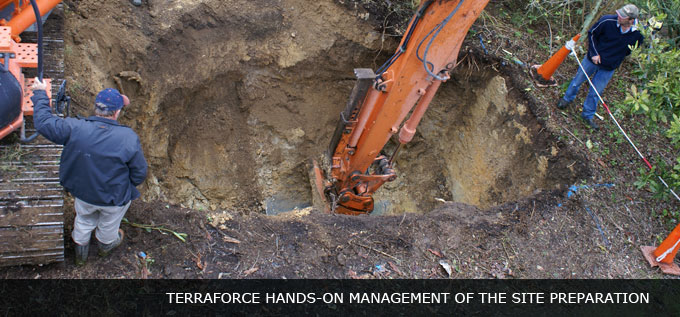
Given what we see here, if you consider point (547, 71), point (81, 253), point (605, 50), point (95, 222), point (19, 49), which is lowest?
point (81, 253)

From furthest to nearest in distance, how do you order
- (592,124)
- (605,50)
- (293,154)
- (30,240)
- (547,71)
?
(293,154), (547,71), (592,124), (605,50), (30,240)

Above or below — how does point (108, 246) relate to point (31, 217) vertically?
below

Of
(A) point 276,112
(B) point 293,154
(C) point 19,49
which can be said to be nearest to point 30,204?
(C) point 19,49

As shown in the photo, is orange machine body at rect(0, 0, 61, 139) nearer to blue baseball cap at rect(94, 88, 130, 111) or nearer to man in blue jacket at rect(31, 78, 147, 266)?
man in blue jacket at rect(31, 78, 147, 266)

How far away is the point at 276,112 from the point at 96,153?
4191mm

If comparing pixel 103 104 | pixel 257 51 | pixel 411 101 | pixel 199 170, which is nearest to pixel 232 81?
pixel 257 51

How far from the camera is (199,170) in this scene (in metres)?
6.71

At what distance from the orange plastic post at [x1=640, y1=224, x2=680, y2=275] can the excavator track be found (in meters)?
5.57

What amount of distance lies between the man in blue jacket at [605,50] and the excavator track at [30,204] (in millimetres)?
5895

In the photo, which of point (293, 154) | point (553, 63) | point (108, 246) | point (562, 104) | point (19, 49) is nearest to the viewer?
point (108, 246)

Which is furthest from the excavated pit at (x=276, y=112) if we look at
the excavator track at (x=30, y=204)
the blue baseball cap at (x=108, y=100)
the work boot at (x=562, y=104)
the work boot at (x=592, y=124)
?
the blue baseball cap at (x=108, y=100)

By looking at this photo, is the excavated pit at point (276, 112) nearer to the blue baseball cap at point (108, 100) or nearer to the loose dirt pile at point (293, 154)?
the loose dirt pile at point (293, 154)

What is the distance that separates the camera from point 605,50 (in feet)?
18.3

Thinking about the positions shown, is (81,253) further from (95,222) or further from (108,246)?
(95,222)
